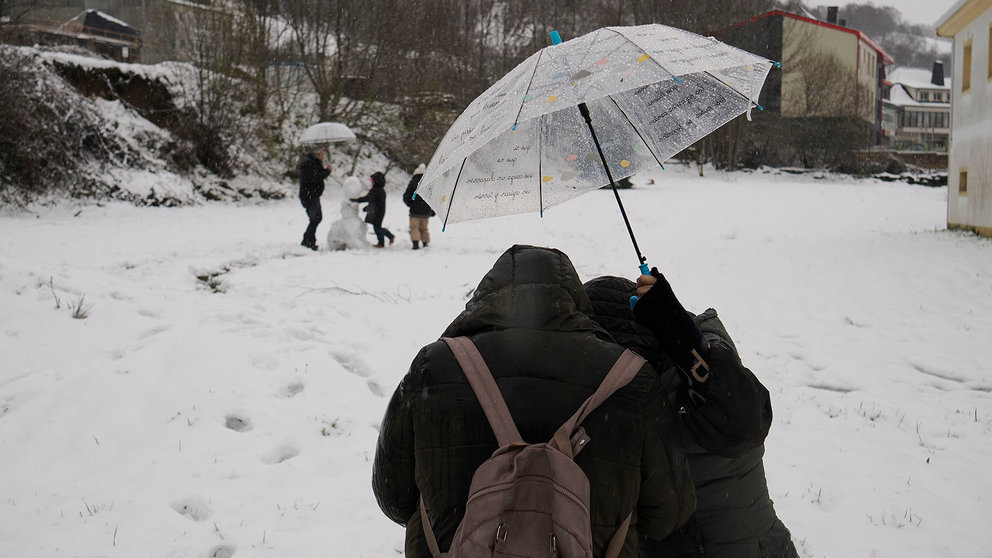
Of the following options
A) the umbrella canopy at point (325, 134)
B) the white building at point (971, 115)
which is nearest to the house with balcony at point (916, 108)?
the white building at point (971, 115)

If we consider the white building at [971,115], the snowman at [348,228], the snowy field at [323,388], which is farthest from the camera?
the white building at [971,115]

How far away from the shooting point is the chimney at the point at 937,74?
8400 centimetres

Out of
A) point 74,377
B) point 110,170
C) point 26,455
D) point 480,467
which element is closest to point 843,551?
point 480,467

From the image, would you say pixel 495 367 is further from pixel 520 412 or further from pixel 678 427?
pixel 678 427

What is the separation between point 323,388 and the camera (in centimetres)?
609

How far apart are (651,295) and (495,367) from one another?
0.52 meters

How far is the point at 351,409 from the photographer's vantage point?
5.81 meters

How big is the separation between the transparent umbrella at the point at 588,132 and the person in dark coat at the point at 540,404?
128 cm

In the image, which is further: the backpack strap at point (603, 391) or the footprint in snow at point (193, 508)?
the footprint in snow at point (193, 508)

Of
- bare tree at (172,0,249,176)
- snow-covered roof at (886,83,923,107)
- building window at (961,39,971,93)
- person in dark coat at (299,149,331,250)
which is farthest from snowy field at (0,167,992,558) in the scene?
snow-covered roof at (886,83,923,107)

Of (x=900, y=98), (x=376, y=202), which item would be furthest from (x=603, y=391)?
(x=900, y=98)

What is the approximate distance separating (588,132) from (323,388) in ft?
12.2

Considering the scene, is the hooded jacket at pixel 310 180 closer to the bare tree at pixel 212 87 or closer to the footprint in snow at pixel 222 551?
the footprint in snow at pixel 222 551

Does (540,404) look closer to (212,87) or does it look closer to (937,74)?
(212,87)
